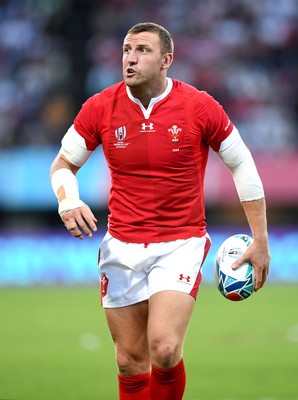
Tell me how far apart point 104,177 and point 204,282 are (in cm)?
244

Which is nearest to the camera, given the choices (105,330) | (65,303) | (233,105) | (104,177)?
(105,330)

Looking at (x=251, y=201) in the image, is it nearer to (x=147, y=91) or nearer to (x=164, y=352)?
(x=147, y=91)

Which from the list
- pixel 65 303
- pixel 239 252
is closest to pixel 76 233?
pixel 239 252

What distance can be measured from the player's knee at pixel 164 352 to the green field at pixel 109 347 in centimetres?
204

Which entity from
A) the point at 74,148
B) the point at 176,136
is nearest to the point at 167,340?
A: the point at 176,136

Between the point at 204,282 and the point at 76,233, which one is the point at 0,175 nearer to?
the point at 204,282

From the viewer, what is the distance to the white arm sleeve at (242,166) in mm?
5887

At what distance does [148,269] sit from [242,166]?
0.86 m

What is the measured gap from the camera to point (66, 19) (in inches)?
738

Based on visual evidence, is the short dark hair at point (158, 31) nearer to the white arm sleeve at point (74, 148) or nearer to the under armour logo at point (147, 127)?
the under armour logo at point (147, 127)

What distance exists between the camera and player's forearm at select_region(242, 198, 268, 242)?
5.84 metres

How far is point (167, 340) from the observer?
552cm

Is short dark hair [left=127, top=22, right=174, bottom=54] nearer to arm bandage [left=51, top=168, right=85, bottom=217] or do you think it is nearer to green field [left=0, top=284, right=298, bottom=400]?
arm bandage [left=51, top=168, right=85, bottom=217]

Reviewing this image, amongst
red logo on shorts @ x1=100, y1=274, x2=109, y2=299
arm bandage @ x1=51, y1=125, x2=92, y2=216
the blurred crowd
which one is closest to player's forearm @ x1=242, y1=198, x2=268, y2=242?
red logo on shorts @ x1=100, y1=274, x2=109, y2=299
